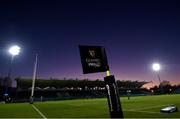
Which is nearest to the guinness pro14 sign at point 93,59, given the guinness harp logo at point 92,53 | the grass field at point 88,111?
the guinness harp logo at point 92,53

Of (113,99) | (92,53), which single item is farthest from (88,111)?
(92,53)

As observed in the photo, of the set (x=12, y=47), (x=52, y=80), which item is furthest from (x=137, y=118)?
(x=52, y=80)

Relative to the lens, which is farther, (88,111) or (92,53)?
(88,111)

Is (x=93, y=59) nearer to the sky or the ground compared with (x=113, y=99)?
nearer to the sky

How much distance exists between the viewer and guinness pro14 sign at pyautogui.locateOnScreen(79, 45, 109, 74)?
693cm

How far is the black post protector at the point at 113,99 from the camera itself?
6.83 metres

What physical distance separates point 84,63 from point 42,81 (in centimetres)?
6823

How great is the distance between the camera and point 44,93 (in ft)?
265

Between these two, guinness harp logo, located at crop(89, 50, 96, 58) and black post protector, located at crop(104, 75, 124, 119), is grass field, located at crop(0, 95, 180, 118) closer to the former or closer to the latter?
black post protector, located at crop(104, 75, 124, 119)

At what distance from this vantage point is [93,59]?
7.08 metres

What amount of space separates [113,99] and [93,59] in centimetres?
161

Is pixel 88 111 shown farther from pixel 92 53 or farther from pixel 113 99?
pixel 92 53

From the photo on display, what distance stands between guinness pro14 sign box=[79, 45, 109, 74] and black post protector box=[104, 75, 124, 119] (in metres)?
0.50

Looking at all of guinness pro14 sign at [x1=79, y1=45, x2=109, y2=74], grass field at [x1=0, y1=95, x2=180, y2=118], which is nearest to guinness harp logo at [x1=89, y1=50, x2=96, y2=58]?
guinness pro14 sign at [x1=79, y1=45, x2=109, y2=74]
